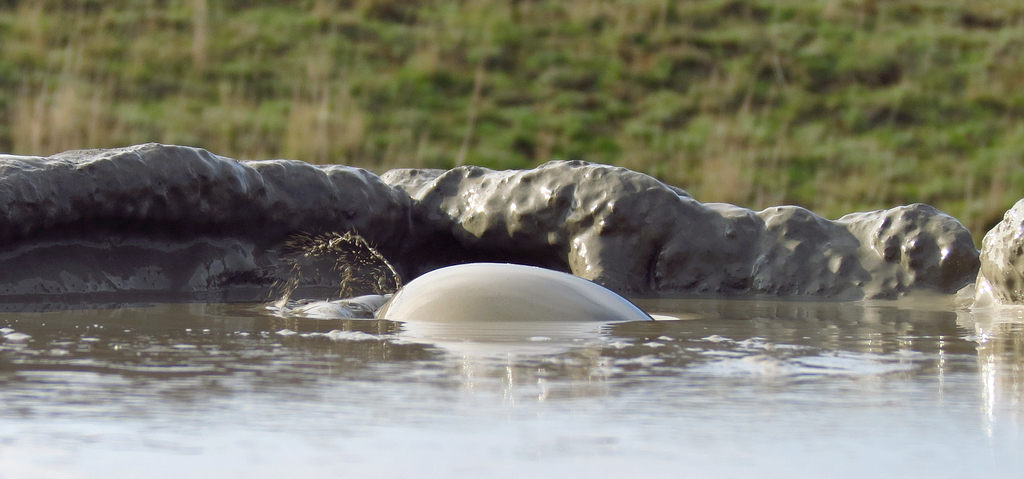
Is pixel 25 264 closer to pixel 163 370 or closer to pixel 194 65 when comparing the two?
pixel 163 370

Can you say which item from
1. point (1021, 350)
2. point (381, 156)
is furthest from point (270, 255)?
point (381, 156)

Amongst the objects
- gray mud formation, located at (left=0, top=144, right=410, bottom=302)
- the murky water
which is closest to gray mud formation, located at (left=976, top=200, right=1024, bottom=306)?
the murky water

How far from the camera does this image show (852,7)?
53.4ft

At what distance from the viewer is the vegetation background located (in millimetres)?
12055

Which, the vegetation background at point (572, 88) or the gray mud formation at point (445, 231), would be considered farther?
the vegetation background at point (572, 88)

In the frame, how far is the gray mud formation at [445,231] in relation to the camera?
5555 millimetres

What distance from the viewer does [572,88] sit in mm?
14336

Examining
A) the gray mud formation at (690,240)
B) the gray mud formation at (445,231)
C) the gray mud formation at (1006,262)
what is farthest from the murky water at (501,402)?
the gray mud formation at (690,240)

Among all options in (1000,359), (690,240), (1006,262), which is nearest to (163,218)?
(690,240)

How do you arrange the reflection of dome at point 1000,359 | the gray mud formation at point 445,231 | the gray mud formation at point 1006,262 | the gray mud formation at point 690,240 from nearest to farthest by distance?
the reflection of dome at point 1000,359 < the gray mud formation at point 1006,262 < the gray mud formation at point 445,231 < the gray mud formation at point 690,240

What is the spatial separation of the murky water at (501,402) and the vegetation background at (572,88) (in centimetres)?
804

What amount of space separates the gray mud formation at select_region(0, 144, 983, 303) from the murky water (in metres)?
1.81

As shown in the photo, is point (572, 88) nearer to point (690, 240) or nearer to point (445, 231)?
point (445, 231)

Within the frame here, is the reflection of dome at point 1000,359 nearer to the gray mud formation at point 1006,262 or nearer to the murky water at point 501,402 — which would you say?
the murky water at point 501,402
